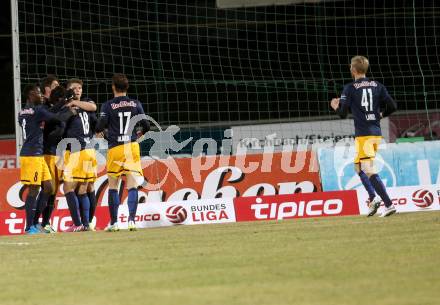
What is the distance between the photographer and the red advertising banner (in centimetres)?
1545

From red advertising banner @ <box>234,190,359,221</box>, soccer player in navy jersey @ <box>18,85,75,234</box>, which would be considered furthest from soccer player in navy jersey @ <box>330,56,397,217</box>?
soccer player in navy jersey @ <box>18,85,75,234</box>

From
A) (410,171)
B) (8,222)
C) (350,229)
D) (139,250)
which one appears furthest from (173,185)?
(139,250)

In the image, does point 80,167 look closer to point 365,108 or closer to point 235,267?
point 365,108

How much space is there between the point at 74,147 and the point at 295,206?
12.2 ft

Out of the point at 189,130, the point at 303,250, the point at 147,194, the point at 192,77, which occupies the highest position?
the point at 192,77

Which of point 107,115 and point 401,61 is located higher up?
point 401,61

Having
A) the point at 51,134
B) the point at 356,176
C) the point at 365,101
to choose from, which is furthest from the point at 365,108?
the point at 51,134

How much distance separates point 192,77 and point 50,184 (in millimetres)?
12317

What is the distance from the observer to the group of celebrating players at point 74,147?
500 inches

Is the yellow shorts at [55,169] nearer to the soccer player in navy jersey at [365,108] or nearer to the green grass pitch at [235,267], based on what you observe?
the green grass pitch at [235,267]

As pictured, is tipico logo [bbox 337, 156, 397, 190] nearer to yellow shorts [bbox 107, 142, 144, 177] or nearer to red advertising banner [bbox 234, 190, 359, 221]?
red advertising banner [bbox 234, 190, 359, 221]

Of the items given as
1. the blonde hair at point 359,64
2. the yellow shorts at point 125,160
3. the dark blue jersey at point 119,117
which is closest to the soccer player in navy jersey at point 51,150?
the dark blue jersey at point 119,117

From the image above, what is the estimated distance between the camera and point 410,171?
1655cm

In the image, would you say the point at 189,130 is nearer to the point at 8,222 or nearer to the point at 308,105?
the point at 308,105
